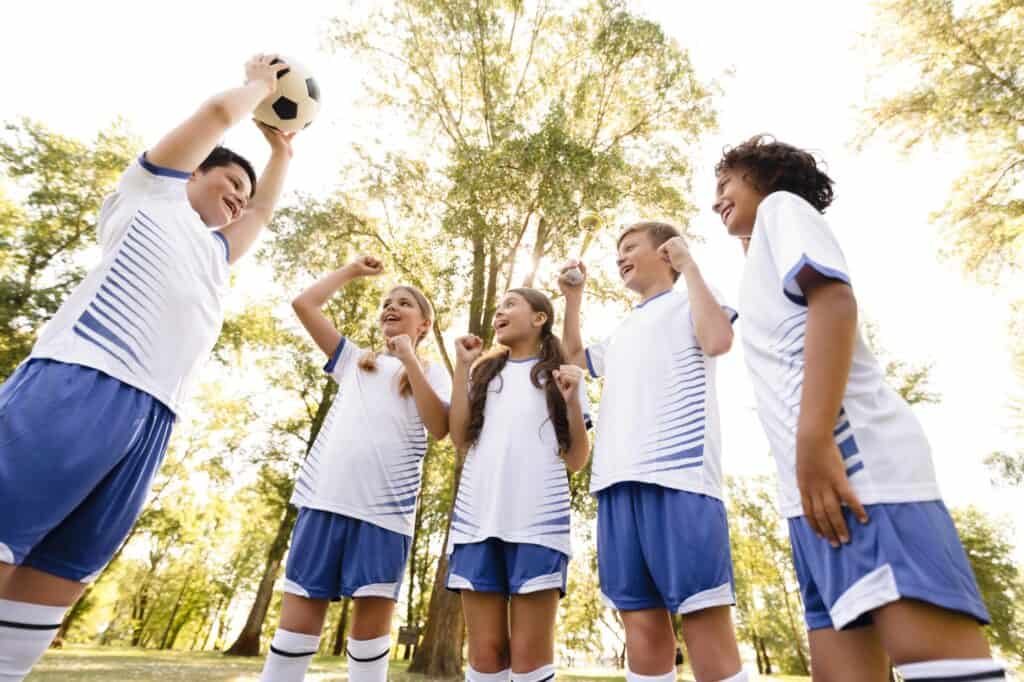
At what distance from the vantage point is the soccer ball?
11.2ft

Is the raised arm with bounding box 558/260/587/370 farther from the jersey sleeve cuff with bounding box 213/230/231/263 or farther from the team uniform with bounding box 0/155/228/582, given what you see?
the team uniform with bounding box 0/155/228/582

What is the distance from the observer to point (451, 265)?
486 inches

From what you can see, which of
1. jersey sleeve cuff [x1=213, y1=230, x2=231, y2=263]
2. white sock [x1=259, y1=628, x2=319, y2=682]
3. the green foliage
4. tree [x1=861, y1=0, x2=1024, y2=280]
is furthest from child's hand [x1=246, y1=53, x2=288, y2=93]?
the green foliage

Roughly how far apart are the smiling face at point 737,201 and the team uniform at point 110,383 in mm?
2144

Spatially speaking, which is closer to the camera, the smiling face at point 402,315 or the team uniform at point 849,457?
the team uniform at point 849,457

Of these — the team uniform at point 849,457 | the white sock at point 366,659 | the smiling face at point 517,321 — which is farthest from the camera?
the smiling face at point 517,321

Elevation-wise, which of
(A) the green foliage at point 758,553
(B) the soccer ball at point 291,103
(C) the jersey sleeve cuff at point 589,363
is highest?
(A) the green foliage at point 758,553

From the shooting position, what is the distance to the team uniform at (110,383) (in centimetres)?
172

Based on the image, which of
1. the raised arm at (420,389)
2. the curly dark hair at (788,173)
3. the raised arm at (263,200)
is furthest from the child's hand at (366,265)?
the curly dark hair at (788,173)

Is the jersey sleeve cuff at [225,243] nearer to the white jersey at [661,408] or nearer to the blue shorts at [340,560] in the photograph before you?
the blue shorts at [340,560]

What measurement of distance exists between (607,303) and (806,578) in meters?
11.3

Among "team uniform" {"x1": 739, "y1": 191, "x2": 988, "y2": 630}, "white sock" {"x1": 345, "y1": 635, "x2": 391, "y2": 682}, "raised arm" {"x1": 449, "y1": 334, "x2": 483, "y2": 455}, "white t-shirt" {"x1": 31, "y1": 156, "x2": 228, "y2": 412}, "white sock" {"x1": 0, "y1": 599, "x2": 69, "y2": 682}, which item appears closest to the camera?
"team uniform" {"x1": 739, "y1": 191, "x2": 988, "y2": 630}

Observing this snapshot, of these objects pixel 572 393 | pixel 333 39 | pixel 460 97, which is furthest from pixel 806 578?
pixel 333 39

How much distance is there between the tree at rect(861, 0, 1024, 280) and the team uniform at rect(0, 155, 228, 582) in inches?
534
